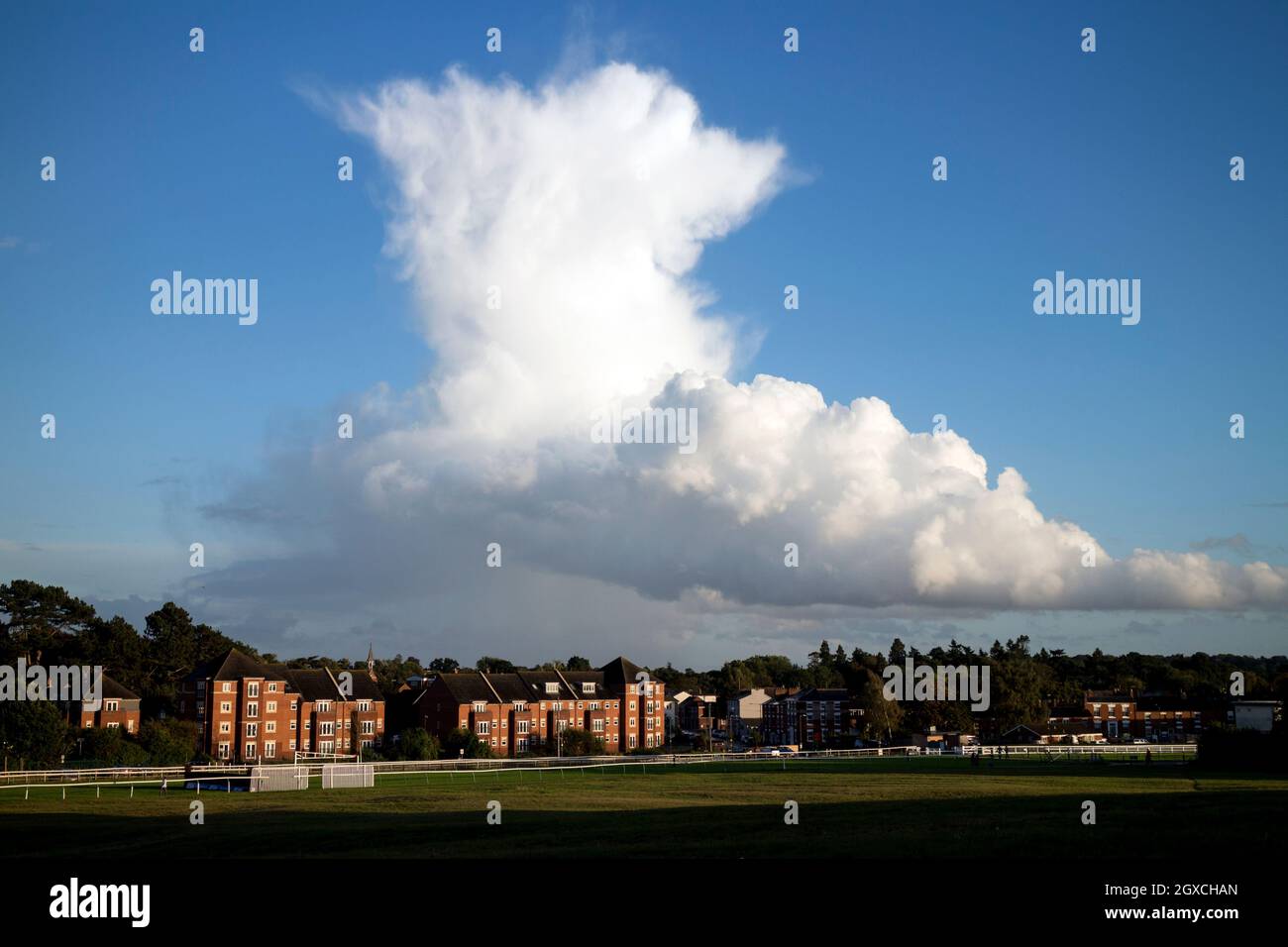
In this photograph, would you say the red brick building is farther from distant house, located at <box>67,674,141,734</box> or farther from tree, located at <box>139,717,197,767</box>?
distant house, located at <box>67,674,141,734</box>

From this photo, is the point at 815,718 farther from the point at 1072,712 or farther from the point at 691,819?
the point at 691,819

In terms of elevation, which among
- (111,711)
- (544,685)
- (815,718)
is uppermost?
(544,685)

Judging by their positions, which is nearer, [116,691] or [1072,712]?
[116,691]

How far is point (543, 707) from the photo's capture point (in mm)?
128375

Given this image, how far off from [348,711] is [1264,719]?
103 meters

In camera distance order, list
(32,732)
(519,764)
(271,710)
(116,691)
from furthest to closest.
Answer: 1. (116,691)
2. (271,710)
3. (519,764)
4. (32,732)

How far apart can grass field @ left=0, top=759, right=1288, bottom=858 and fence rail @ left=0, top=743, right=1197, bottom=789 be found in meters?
7.00

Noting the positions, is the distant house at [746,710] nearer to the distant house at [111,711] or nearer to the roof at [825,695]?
the roof at [825,695]
